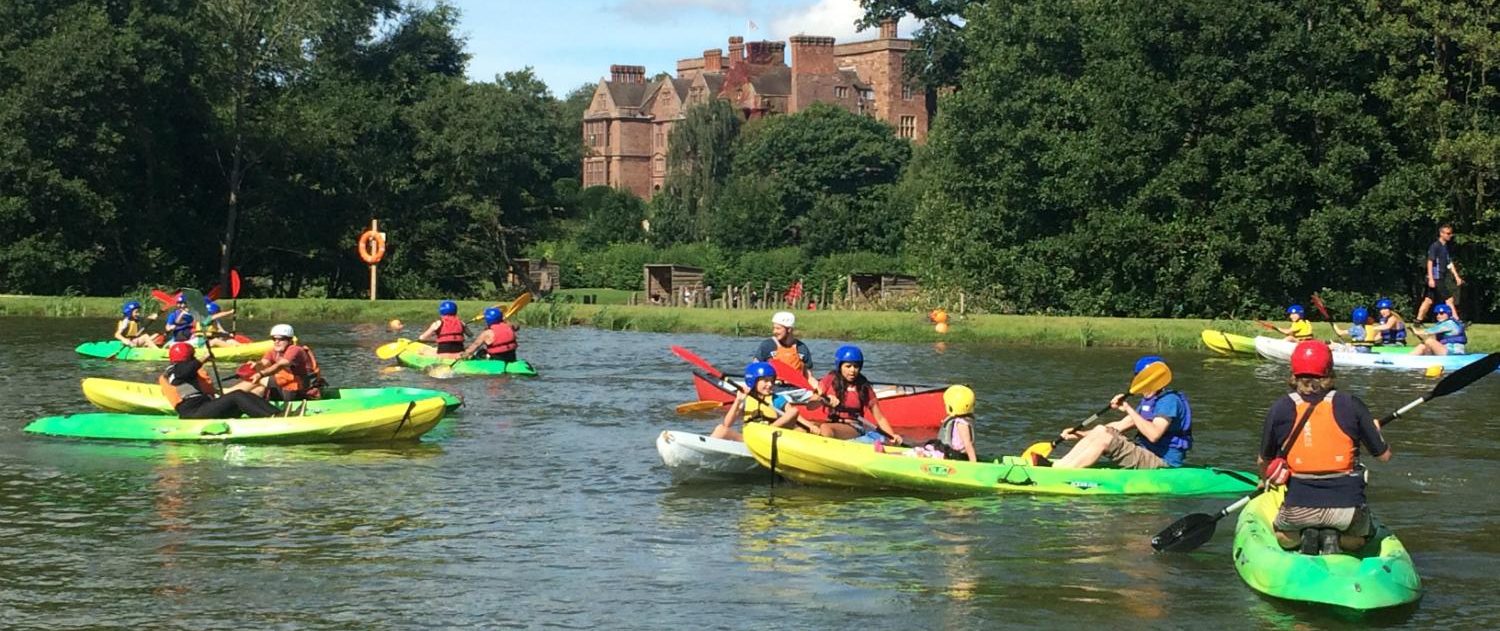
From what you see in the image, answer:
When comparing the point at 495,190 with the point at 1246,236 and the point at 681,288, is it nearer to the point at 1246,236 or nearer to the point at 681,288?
the point at 681,288

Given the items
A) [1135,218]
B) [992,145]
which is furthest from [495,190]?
[1135,218]

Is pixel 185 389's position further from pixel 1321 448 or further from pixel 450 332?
pixel 1321 448

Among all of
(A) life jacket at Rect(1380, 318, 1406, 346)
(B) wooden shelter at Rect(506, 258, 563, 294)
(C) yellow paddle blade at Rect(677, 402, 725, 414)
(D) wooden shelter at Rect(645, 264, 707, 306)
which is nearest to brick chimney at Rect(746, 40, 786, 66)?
(B) wooden shelter at Rect(506, 258, 563, 294)

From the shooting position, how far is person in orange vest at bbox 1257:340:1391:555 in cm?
1072

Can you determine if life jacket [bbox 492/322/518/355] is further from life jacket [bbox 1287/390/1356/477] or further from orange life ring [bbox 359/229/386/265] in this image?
orange life ring [bbox 359/229/386/265]

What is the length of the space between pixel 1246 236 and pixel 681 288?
2307cm

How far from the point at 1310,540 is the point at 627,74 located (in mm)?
113508

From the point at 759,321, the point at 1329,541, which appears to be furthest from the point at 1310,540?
the point at 759,321

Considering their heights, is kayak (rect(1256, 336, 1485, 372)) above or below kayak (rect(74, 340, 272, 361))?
above

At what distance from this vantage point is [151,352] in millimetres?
30891

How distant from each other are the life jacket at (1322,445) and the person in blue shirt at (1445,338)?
20406 mm

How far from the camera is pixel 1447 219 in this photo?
42.1 m

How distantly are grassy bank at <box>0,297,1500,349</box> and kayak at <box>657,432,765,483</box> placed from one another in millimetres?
21337

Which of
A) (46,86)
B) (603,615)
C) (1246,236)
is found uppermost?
(46,86)
